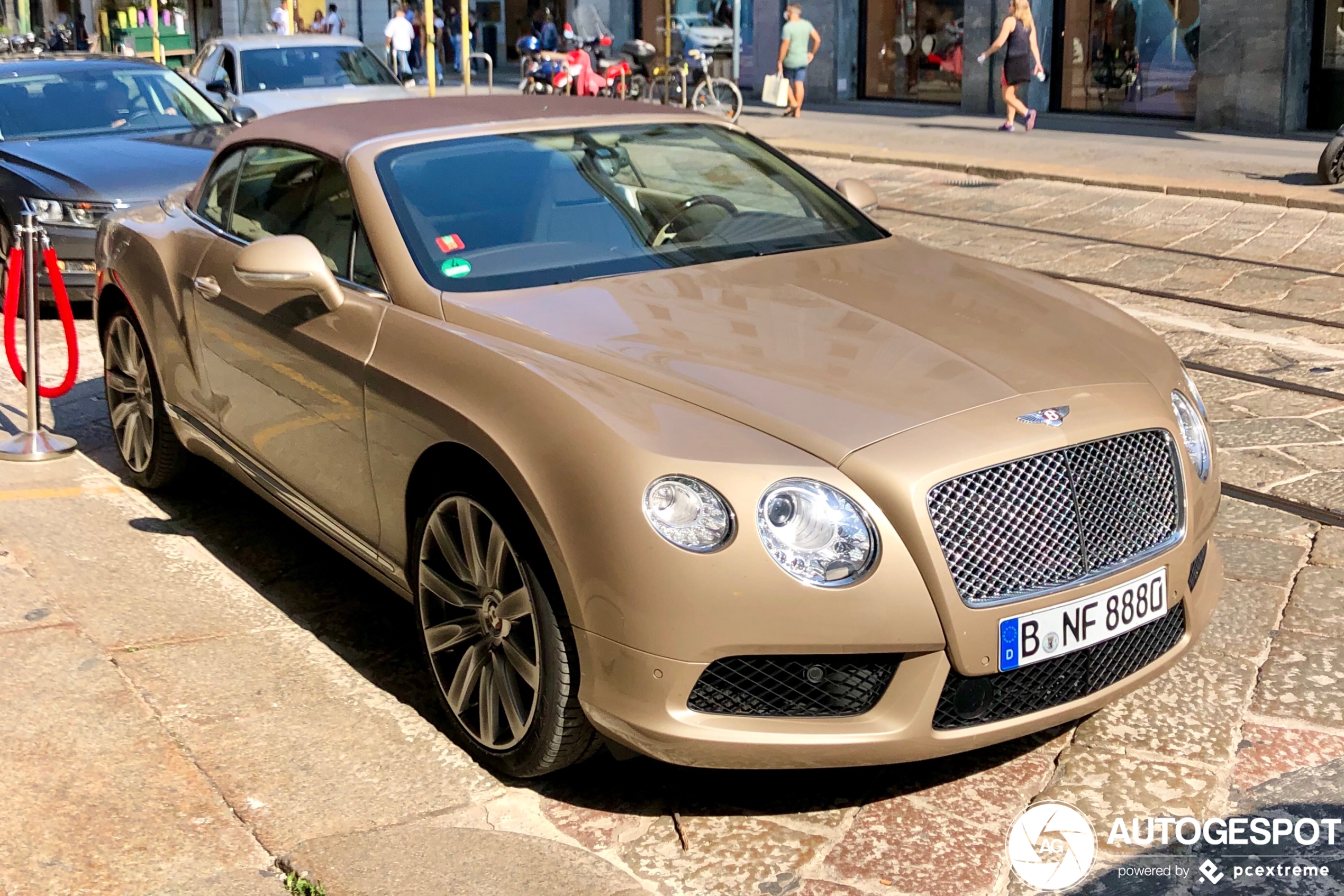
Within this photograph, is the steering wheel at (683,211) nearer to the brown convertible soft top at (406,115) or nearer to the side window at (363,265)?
the brown convertible soft top at (406,115)

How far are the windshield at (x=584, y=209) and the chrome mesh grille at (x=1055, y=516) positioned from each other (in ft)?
4.45

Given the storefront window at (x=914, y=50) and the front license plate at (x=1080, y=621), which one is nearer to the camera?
the front license plate at (x=1080, y=621)

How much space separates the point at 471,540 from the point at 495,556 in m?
0.11

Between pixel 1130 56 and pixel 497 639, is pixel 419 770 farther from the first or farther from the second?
pixel 1130 56

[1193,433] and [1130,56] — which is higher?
[1130,56]

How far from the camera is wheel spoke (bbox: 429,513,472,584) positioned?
3.54 metres

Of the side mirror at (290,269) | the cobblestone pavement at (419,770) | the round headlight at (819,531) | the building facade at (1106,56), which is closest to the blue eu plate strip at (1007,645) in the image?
the round headlight at (819,531)

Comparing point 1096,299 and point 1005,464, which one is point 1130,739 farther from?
point 1096,299

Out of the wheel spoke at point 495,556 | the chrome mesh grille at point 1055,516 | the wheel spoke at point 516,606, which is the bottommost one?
the wheel spoke at point 516,606

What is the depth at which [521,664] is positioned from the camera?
11.0 ft

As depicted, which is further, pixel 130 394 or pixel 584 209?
pixel 130 394

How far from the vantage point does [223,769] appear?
3586 mm

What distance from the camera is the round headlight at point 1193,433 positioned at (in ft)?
11.7

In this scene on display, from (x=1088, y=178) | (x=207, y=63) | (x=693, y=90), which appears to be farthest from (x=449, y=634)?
(x=693, y=90)
